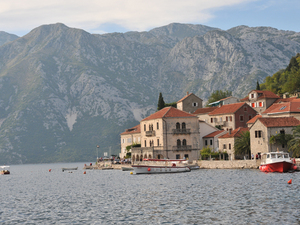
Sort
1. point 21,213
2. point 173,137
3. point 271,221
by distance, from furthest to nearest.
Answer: point 173,137, point 21,213, point 271,221

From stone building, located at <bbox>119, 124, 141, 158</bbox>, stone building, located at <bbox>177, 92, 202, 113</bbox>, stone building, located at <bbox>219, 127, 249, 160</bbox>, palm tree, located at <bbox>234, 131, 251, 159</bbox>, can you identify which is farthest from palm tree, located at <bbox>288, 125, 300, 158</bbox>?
stone building, located at <bbox>177, 92, 202, 113</bbox>

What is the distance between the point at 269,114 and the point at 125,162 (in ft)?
154

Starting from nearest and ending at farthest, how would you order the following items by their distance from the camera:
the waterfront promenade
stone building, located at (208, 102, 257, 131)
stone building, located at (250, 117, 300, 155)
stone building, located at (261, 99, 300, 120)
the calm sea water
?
the calm sea water
the waterfront promenade
stone building, located at (250, 117, 300, 155)
stone building, located at (261, 99, 300, 120)
stone building, located at (208, 102, 257, 131)

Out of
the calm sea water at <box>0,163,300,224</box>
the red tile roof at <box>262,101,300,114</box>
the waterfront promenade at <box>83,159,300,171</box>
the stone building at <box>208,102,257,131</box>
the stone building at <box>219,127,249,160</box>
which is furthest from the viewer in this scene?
the stone building at <box>208,102,257,131</box>

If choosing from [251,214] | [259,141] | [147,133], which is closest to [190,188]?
[251,214]

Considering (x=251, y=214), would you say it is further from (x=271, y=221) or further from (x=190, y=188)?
(x=190, y=188)

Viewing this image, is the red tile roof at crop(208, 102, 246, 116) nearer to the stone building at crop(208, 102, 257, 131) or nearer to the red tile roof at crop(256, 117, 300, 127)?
the stone building at crop(208, 102, 257, 131)

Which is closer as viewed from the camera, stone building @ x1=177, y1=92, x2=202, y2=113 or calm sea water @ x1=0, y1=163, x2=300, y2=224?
calm sea water @ x1=0, y1=163, x2=300, y2=224

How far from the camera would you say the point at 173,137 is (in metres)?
110

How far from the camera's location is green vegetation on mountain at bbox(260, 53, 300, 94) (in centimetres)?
13062

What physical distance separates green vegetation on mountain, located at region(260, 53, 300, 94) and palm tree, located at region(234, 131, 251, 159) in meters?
41.6

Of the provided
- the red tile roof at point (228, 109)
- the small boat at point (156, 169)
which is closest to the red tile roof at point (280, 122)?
the small boat at point (156, 169)

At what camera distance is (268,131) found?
85.9 metres

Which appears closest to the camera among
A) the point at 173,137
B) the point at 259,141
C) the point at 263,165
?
the point at 263,165
